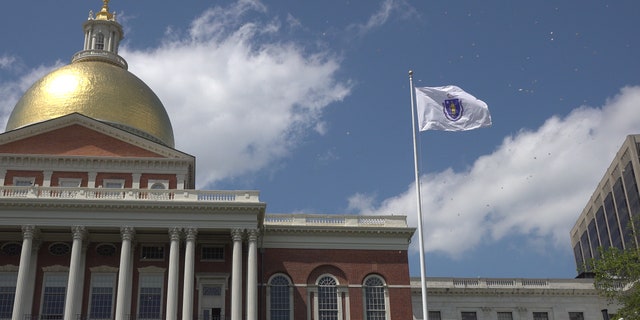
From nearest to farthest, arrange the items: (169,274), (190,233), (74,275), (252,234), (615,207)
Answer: (74,275) → (169,274) → (190,233) → (252,234) → (615,207)

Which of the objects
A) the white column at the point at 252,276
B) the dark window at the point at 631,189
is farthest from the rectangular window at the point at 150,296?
the dark window at the point at 631,189

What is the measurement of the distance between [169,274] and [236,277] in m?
3.92

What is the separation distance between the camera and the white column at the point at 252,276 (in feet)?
149

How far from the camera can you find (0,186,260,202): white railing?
47.0 m

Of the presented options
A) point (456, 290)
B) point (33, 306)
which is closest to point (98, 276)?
point (33, 306)

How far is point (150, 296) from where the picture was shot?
47.9 m

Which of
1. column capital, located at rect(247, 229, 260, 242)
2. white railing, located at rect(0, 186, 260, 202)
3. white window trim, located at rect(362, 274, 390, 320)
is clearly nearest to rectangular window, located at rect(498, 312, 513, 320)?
white window trim, located at rect(362, 274, 390, 320)

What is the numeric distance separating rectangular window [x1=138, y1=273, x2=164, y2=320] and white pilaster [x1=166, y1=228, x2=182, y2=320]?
2.39m

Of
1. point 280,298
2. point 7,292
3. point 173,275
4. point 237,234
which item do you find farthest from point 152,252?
point 7,292

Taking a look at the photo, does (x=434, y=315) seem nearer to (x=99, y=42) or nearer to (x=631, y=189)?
(x=99, y=42)

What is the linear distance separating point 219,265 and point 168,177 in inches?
282

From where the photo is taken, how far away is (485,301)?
192ft

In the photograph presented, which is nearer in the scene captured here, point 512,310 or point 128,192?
point 128,192

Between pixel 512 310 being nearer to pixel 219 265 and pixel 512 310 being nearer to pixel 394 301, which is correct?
pixel 394 301
